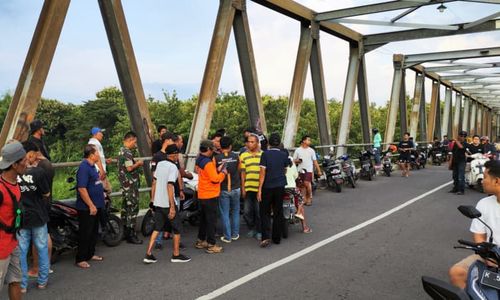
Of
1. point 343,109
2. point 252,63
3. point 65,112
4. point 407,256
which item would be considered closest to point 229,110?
point 65,112

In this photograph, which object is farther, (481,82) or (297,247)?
(481,82)

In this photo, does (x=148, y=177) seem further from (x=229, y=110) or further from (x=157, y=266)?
(x=229, y=110)

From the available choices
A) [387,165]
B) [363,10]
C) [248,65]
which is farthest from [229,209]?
[387,165]

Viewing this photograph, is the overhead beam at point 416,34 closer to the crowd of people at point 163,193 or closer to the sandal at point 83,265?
the crowd of people at point 163,193

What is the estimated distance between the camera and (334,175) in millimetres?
11359

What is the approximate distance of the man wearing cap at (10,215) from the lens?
10.2 feet

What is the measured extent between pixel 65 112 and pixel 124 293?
4209cm

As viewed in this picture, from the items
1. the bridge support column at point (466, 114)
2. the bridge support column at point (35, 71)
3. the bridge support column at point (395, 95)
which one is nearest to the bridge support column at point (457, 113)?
the bridge support column at point (466, 114)

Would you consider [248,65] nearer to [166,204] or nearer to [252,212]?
[252,212]

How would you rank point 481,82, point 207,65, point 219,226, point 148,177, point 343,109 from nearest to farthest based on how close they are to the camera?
point 219,226, point 148,177, point 207,65, point 343,109, point 481,82

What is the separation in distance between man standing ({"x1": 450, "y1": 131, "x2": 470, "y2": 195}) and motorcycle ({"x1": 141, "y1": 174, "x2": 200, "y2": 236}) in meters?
7.13

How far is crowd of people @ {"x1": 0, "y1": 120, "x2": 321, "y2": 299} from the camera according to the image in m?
4.29

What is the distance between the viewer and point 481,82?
31656 millimetres

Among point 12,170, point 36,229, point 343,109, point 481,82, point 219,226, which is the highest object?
point 481,82
